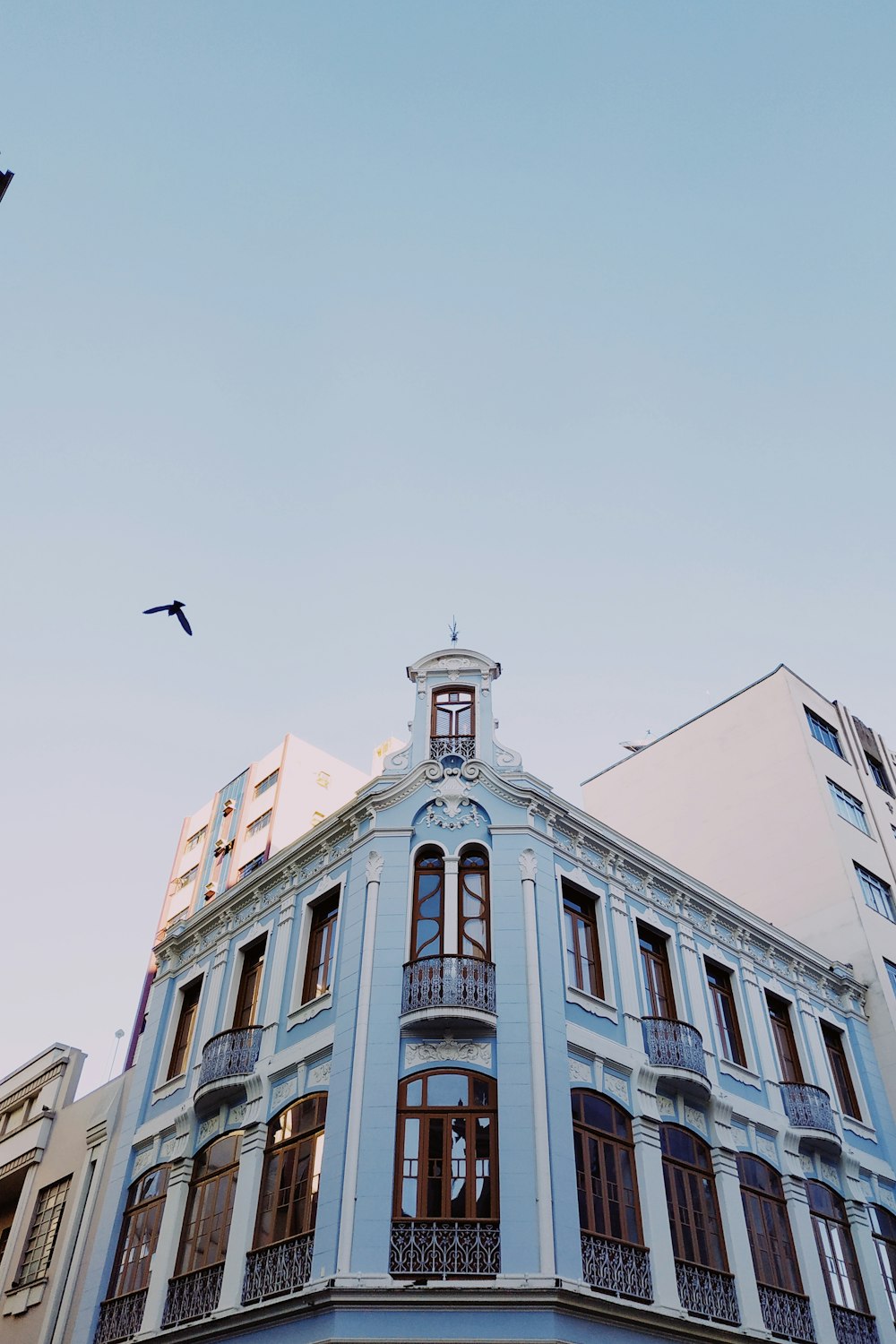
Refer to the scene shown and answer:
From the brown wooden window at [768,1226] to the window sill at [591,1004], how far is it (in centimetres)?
369

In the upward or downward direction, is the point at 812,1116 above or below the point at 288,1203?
above

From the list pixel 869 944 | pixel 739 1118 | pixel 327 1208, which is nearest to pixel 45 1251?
pixel 327 1208

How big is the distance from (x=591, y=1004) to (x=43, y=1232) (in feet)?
42.7

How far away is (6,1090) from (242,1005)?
36.9ft

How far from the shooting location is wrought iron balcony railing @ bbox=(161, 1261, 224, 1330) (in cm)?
1669

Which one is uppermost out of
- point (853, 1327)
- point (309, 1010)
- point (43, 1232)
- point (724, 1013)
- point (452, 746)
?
point (452, 746)

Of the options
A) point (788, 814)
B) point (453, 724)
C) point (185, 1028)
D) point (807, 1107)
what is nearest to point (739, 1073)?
point (807, 1107)

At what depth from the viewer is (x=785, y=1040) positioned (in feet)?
75.9

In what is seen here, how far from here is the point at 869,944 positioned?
84.7 ft

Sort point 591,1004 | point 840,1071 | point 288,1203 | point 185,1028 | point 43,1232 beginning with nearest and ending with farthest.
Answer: point 288,1203
point 591,1004
point 185,1028
point 43,1232
point 840,1071

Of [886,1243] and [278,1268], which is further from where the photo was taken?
[886,1243]

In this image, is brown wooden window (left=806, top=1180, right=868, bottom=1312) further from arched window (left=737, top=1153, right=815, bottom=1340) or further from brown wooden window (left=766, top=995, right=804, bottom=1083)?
brown wooden window (left=766, top=995, right=804, bottom=1083)

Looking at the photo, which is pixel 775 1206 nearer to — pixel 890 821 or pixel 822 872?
pixel 822 872

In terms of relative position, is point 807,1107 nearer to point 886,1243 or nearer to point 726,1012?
point 726,1012
